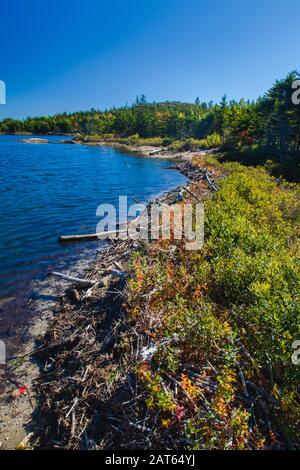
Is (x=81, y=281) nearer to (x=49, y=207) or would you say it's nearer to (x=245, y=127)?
(x=49, y=207)

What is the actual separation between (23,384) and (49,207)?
683 inches

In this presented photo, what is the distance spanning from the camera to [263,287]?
19.5 feet

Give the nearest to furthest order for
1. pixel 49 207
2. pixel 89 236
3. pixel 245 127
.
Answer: pixel 89 236
pixel 49 207
pixel 245 127

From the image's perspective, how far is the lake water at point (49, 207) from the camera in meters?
12.5

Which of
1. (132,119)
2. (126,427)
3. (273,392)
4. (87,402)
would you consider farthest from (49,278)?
(132,119)

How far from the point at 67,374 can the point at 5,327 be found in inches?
137

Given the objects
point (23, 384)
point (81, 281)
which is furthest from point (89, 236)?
point (23, 384)

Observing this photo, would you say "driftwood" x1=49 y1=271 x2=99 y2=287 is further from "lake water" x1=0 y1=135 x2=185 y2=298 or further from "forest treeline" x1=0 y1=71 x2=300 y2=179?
"forest treeline" x1=0 y1=71 x2=300 y2=179

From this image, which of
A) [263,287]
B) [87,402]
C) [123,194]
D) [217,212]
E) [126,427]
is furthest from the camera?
[123,194]

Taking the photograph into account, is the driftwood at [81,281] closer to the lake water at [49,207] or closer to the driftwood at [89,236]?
the lake water at [49,207]

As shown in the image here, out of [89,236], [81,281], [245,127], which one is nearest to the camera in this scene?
[81,281]

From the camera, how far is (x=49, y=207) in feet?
71.6

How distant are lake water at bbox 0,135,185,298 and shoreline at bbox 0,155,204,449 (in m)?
2.43
